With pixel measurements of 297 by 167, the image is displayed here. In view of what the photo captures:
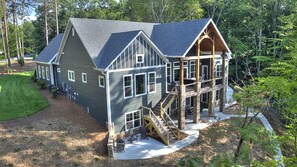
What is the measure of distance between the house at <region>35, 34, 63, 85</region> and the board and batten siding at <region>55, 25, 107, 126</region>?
3.18 metres

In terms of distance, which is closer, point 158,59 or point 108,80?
point 108,80

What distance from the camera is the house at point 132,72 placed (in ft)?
53.3

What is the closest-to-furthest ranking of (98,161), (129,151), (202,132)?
(98,161) < (129,151) < (202,132)

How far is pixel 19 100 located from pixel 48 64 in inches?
214

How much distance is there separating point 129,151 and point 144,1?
29.1m

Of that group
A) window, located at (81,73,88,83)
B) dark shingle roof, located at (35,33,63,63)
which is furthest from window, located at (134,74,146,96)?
dark shingle roof, located at (35,33,63,63)

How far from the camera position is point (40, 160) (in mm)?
12406

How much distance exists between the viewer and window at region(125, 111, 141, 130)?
1705 centimetres

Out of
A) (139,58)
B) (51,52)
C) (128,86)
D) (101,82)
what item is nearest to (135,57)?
(139,58)

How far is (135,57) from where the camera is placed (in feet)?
54.7

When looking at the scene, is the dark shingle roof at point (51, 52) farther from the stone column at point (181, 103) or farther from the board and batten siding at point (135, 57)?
the stone column at point (181, 103)

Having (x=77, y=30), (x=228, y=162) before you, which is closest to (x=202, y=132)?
(x=228, y=162)

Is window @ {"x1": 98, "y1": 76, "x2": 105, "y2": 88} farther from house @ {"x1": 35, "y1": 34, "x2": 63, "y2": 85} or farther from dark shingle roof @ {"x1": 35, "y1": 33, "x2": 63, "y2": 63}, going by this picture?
dark shingle roof @ {"x1": 35, "y1": 33, "x2": 63, "y2": 63}

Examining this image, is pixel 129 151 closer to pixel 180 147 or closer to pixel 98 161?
pixel 98 161
